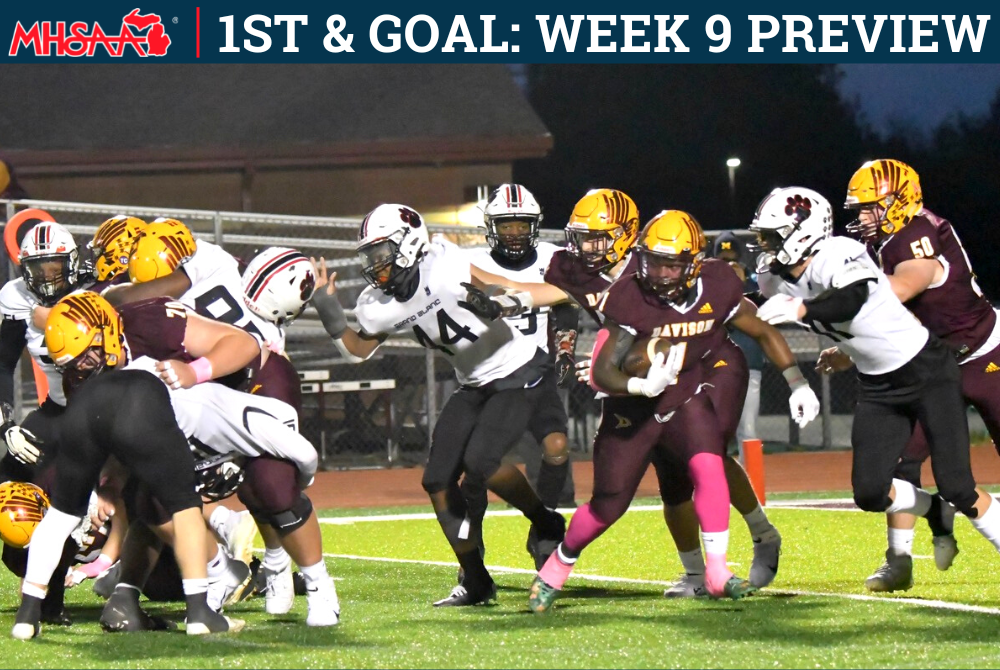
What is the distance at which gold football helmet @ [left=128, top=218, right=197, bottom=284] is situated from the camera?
7.48m

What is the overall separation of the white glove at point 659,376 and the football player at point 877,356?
514mm

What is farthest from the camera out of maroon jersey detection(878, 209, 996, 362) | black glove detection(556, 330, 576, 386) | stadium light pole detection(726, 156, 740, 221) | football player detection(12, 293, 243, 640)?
stadium light pole detection(726, 156, 740, 221)

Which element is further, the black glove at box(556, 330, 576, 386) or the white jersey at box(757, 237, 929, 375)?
the black glove at box(556, 330, 576, 386)

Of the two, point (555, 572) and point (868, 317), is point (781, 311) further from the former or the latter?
A: point (555, 572)

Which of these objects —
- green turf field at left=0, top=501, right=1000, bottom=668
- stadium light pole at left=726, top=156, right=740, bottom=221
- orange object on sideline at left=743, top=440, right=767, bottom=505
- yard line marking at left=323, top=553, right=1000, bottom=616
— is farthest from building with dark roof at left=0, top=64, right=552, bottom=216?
stadium light pole at left=726, top=156, right=740, bottom=221

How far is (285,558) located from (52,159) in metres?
15.1

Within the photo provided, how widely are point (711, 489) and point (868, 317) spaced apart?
0.98 meters

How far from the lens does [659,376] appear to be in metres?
6.69

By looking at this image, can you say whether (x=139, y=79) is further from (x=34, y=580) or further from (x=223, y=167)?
(x=34, y=580)

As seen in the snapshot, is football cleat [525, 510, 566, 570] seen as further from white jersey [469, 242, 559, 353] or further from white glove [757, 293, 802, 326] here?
white glove [757, 293, 802, 326]

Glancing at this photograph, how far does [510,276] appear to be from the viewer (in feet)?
27.5

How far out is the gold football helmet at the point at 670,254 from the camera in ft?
22.3

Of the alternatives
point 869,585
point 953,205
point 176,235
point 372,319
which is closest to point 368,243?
point 372,319

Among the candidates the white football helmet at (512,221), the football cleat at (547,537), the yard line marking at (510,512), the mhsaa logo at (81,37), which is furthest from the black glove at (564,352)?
the mhsaa logo at (81,37)
